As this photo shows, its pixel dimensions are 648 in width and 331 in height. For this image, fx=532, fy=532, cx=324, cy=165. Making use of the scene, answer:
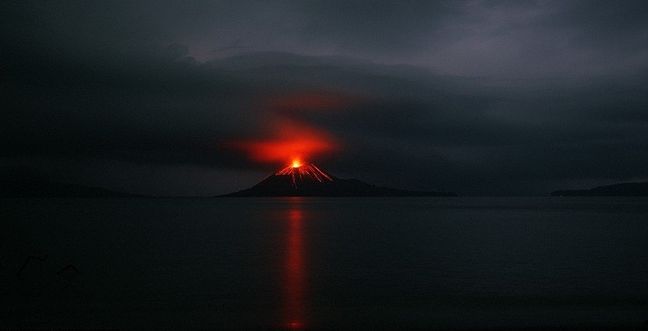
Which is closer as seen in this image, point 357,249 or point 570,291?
point 570,291

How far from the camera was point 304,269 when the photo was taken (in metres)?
42.5

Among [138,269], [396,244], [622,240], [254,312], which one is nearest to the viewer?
[254,312]

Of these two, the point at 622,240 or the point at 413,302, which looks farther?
the point at 622,240

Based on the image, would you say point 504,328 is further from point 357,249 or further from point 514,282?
point 357,249

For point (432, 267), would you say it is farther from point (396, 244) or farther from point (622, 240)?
point (622, 240)

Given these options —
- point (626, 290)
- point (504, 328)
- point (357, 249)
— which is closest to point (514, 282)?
point (626, 290)

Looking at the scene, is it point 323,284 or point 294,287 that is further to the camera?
point 323,284

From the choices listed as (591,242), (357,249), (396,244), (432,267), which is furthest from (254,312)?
(591,242)

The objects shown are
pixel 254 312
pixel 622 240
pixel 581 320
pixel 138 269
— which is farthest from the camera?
pixel 622 240

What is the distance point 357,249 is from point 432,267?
15691mm

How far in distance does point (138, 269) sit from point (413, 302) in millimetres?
22410

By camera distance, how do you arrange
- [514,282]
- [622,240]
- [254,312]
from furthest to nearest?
[622,240]
[514,282]
[254,312]

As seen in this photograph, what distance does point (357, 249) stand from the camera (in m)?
56.9

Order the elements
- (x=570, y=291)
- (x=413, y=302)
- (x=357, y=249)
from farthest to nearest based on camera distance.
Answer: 1. (x=357, y=249)
2. (x=570, y=291)
3. (x=413, y=302)
